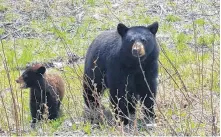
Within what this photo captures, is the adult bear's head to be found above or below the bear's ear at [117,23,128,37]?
below

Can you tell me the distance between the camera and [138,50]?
7070 millimetres

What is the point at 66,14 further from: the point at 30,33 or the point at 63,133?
the point at 63,133

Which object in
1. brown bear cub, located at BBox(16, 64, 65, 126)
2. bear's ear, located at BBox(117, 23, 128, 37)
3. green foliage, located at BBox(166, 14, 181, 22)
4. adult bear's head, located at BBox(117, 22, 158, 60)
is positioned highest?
bear's ear, located at BBox(117, 23, 128, 37)

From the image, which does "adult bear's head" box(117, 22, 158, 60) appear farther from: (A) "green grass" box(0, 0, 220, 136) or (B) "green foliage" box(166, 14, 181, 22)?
(B) "green foliage" box(166, 14, 181, 22)

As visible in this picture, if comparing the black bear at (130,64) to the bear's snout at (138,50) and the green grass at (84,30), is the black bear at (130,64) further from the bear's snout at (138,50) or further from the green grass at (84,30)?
the green grass at (84,30)

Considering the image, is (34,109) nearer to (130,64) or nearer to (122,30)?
(130,64)

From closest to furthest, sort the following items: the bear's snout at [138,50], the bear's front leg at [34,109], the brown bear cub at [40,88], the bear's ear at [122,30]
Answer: the bear's snout at [138,50] < the bear's ear at [122,30] < the bear's front leg at [34,109] < the brown bear cub at [40,88]

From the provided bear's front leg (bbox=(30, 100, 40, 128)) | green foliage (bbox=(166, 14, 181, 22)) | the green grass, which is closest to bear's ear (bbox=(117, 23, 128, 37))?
the green grass

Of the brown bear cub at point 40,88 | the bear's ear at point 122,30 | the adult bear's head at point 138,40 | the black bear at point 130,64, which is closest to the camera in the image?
the adult bear's head at point 138,40

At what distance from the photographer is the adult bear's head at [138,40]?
7305 mm

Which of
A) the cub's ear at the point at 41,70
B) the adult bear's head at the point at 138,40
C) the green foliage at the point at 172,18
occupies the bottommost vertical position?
the cub's ear at the point at 41,70

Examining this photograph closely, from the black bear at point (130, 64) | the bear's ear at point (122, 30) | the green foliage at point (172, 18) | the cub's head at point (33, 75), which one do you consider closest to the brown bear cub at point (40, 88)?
the cub's head at point (33, 75)

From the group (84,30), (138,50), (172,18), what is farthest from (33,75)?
(172,18)

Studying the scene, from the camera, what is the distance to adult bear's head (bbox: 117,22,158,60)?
24.0ft
